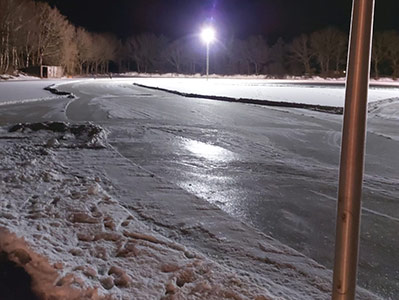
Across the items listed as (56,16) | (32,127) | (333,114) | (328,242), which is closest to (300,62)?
(56,16)

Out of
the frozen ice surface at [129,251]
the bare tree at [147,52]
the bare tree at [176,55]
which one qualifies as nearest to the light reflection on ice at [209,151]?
the frozen ice surface at [129,251]

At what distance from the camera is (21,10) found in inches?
2574

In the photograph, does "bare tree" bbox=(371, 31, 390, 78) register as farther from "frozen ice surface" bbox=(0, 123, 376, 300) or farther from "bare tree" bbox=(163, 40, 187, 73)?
"frozen ice surface" bbox=(0, 123, 376, 300)

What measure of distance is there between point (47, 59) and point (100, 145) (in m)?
69.9

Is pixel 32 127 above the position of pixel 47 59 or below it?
below

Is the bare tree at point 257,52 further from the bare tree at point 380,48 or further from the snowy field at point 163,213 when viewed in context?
the snowy field at point 163,213

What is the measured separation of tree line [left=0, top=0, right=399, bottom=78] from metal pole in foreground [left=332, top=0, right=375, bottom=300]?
217ft

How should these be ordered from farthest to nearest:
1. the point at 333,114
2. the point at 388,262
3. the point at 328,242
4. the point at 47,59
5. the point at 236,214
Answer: the point at 47,59
the point at 333,114
the point at 236,214
the point at 328,242
the point at 388,262

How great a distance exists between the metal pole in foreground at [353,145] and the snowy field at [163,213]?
3.25 feet

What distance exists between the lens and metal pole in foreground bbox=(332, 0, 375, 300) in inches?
107

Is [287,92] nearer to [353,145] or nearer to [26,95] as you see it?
[26,95]

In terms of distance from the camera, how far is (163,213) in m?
5.72

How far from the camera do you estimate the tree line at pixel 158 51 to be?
2682 inches

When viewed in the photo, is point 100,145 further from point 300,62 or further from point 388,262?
point 300,62
